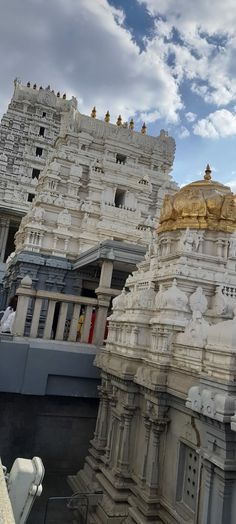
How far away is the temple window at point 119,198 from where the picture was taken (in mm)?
23780

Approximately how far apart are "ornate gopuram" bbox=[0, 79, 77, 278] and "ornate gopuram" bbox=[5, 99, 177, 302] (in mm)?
9103

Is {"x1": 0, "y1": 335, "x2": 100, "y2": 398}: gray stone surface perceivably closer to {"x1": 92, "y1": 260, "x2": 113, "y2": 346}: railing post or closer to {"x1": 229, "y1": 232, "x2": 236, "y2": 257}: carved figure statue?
{"x1": 92, "y1": 260, "x2": 113, "y2": 346}: railing post

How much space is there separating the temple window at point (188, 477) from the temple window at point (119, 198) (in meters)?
17.8

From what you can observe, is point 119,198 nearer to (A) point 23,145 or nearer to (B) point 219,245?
(B) point 219,245

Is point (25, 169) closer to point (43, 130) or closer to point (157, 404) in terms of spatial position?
point (43, 130)

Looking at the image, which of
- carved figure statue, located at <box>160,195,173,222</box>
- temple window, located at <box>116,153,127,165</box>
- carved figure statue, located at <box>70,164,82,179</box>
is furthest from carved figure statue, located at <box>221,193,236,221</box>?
temple window, located at <box>116,153,127,165</box>

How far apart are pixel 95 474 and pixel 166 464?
310 cm

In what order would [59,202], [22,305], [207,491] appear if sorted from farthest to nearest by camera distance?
[59,202] → [22,305] → [207,491]

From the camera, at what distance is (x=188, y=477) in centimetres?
678

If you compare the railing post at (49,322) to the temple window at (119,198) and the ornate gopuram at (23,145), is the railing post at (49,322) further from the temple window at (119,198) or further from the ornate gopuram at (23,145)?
the ornate gopuram at (23,145)

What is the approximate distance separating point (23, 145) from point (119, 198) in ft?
53.0

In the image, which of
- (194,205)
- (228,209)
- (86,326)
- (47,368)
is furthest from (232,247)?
(47,368)

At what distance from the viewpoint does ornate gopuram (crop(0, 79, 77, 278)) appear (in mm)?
32969

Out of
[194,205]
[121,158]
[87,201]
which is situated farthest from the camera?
[121,158]
